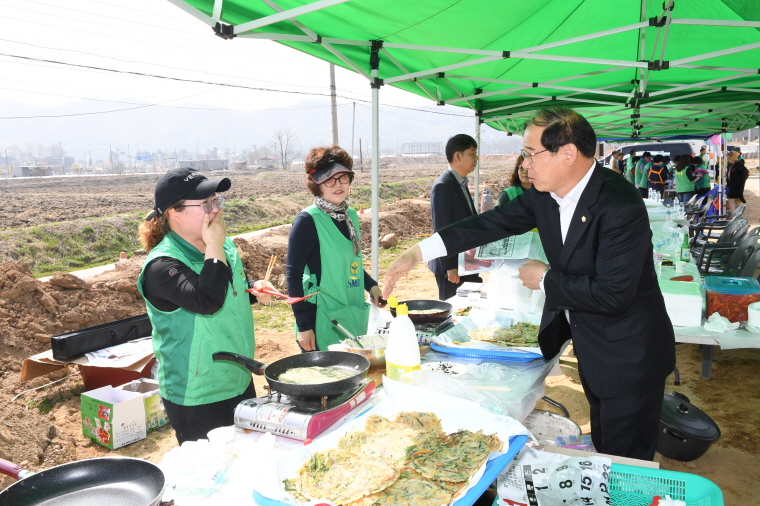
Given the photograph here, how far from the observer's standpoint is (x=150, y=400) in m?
4.10

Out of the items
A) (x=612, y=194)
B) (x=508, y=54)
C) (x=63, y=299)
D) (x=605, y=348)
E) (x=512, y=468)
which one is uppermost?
(x=508, y=54)

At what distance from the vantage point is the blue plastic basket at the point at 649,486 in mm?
1449

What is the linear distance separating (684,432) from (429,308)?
1782 millimetres

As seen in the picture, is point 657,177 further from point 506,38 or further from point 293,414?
point 293,414

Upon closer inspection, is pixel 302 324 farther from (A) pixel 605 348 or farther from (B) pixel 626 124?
(B) pixel 626 124

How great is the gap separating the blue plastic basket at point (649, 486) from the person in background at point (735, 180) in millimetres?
15784

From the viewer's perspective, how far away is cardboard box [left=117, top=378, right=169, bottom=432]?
4.09 meters

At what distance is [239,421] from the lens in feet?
5.58

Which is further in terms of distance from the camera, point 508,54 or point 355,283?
point 508,54

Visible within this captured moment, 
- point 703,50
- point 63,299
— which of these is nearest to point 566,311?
point 703,50

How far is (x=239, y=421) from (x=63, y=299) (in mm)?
5727

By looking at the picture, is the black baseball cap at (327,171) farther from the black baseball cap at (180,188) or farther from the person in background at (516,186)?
the person in background at (516,186)

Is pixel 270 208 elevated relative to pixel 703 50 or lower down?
lower down

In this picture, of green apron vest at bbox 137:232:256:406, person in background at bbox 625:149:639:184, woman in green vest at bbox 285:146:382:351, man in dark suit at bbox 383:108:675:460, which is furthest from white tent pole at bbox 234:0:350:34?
person in background at bbox 625:149:639:184
